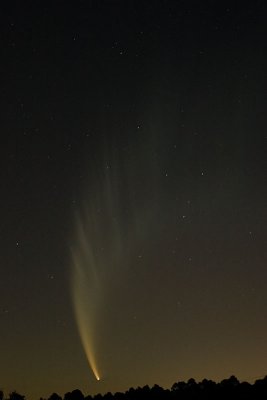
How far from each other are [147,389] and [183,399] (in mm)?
15329

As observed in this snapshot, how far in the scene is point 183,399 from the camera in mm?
90312

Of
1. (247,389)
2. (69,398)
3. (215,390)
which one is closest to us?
(247,389)

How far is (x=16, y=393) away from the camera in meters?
115

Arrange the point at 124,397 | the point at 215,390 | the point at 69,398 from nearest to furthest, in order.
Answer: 1. the point at 215,390
2. the point at 124,397
3. the point at 69,398

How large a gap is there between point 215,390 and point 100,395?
28.9 metres

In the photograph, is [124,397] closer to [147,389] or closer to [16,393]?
[147,389]

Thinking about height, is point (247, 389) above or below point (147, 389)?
below

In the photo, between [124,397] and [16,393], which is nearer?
[124,397]

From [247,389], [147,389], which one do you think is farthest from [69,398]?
[247,389]

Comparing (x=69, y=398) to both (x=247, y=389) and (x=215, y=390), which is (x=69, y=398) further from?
(x=247, y=389)

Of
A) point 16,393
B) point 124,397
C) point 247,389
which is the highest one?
point 16,393

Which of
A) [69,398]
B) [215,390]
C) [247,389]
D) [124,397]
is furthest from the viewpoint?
[69,398]

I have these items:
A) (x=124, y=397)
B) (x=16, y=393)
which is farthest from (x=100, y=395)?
(x=16, y=393)

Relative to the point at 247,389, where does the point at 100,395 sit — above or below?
above
